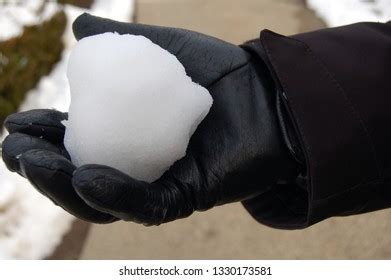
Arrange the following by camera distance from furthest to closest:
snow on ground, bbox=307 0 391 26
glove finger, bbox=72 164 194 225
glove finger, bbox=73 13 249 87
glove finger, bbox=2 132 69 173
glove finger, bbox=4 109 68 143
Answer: snow on ground, bbox=307 0 391 26
glove finger, bbox=73 13 249 87
glove finger, bbox=4 109 68 143
glove finger, bbox=2 132 69 173
glove finger, bbox=72 164 194 225

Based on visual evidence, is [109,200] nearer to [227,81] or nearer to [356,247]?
[227,81]

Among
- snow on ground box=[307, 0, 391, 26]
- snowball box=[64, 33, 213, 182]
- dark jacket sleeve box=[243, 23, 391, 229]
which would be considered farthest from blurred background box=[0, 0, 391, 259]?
snow on ground box=[307, 0, 391, 26]

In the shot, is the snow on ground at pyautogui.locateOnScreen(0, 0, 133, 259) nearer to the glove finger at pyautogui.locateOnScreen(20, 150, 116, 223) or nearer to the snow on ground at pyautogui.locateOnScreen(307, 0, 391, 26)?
the glove finger at pyautogui.locateOnScreen(20, 150, 116, 223)

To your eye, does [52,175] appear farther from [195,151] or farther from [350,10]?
[350,10]

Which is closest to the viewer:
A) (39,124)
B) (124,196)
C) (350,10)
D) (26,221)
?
(124,196)

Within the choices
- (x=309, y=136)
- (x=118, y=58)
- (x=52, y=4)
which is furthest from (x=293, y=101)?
(x=52, y=4)

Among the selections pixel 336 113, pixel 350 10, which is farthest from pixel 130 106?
pixel 350 10
